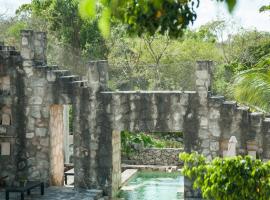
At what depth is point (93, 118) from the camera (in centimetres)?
1362

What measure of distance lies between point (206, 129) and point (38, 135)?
13.5ft

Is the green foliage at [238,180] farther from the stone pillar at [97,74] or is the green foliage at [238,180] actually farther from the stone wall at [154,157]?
the stone wall at [154,157]

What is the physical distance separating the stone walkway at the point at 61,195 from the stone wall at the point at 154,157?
22.8 feet

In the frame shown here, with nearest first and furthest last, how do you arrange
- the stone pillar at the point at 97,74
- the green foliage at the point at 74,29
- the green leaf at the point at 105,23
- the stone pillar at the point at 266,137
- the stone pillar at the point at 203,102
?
the green leaf at the point at 105,23, the stone pillar at the point at 266,137, the stone pillar at the point at 203,102, the stone pillar at the point at 97,74, the green foliage at the point at 74,29

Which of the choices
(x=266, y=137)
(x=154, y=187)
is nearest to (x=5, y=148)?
(x=154, y=187)

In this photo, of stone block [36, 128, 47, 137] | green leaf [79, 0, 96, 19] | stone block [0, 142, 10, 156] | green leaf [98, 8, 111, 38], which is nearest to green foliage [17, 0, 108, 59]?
stone block [0, 142, 10, 156]

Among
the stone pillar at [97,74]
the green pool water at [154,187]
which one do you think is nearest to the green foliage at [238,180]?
the stone pillar at [97,74]

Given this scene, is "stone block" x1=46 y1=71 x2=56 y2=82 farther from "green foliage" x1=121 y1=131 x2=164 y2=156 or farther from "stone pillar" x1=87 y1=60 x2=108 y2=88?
"green foliage" x1=121 y1=131 x2=164 y2=156

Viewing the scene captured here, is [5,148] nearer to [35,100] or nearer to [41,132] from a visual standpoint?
[41,132]

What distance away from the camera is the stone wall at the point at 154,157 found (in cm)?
2077

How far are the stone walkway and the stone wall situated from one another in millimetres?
6955

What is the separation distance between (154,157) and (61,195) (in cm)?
799

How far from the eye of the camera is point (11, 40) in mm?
27344

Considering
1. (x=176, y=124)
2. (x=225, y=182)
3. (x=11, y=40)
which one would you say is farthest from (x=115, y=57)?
(x=225, y=182)
